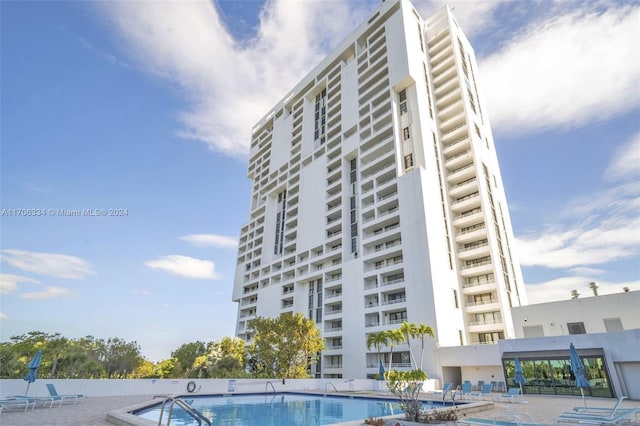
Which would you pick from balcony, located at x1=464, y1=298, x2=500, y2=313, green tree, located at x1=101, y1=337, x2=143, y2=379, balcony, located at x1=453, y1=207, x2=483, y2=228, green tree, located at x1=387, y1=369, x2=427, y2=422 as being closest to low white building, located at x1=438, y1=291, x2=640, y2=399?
balcony, located at x1=464, y1=298, x2=500, y2=313

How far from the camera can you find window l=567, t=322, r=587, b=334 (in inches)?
1092

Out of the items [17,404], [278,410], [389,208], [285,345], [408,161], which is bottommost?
[278,410]

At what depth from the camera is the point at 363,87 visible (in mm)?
51969

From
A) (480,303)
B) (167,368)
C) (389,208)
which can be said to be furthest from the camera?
(167,368)

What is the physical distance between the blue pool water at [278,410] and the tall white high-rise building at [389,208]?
14.0m

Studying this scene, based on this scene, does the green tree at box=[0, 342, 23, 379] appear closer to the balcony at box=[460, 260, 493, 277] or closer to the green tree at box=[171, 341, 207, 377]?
the green tree at box=[171, 341, 207, 377]

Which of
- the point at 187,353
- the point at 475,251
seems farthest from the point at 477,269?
the point at 187,353

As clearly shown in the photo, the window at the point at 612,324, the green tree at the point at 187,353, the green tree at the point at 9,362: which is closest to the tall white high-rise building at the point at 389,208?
the green tree at the point at 187,353

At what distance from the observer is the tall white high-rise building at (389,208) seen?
3525 cm

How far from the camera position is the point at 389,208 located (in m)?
41.9

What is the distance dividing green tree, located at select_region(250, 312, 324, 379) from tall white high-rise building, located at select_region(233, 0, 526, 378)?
7014mm

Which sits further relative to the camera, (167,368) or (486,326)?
(167,368)

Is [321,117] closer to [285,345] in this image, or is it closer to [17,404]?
[285,345]

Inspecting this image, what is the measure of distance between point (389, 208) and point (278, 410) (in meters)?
29.1
